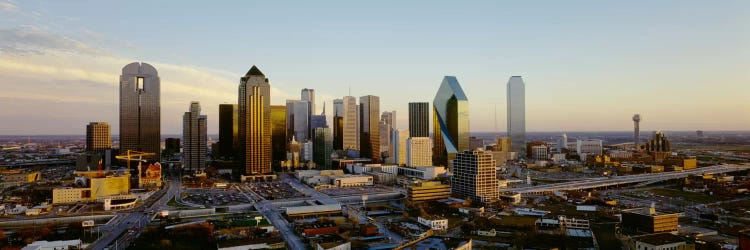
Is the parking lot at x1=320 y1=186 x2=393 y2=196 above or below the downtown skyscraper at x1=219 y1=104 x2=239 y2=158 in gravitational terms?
below

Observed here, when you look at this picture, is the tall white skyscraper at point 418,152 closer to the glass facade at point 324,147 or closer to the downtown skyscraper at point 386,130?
the glass facade at point 324,147

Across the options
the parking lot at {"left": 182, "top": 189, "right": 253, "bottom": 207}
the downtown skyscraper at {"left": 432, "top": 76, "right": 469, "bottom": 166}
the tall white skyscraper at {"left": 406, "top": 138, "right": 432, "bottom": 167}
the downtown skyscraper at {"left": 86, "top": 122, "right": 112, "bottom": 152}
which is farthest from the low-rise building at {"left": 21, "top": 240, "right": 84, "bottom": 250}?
the downtown skyscraper at {"left": 432, "top": 76, "right": 469, "bottom": 166}

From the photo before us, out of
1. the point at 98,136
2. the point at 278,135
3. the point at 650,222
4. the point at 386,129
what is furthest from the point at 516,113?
the point at 650,222

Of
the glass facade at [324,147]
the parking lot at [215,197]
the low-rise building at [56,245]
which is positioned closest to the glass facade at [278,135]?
the glass facade at [324,147]

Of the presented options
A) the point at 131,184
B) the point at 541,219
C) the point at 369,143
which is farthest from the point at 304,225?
the point at 369,143

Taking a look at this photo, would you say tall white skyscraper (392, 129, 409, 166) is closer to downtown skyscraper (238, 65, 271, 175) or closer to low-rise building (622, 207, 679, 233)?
downtown skyscraper (238, 65, 271, 175)

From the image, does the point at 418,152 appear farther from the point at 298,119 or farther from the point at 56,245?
the point at 56,245
